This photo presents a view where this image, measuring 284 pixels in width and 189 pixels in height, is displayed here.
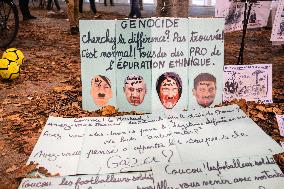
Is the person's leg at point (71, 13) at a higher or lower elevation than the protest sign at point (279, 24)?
higher

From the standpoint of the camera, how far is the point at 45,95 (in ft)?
12.4

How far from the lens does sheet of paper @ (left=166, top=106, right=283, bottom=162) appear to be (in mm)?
2314

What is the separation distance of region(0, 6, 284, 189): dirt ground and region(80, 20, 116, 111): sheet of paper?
16cm

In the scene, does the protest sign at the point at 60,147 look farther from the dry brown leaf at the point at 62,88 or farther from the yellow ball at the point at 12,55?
the yellow ball at the point at 12,55

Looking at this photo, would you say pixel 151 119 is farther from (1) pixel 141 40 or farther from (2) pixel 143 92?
(1) pixel 141 40

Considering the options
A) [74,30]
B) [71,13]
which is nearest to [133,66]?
[71,13]

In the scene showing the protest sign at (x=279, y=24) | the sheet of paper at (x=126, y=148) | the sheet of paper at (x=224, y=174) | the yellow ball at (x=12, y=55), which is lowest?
the sheet of paper at (x=224, y=174)

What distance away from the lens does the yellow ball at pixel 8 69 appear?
13.6ft

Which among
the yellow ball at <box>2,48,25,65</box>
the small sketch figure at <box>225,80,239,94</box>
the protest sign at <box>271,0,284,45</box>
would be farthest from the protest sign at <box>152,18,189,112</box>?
the yellow ball at <box>2,48,25,65</box>

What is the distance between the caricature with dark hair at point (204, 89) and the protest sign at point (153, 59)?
0.8 inches

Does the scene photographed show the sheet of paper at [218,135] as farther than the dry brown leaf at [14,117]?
No

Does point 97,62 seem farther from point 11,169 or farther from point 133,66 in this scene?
point 11,169

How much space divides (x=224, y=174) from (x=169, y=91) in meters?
1.07

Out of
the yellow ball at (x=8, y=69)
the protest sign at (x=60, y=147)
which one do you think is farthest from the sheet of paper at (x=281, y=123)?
the yellow ball at (x=8, y=69)
